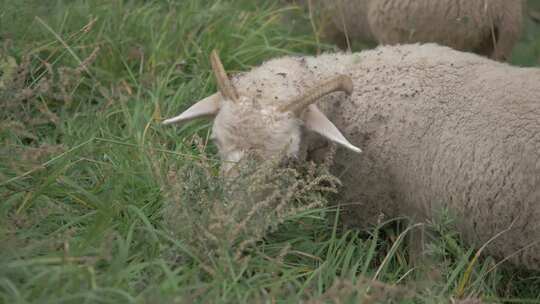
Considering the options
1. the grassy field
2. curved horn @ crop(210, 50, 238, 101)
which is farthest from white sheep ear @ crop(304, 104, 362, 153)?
curved horn @ crop(210, 50, 238, 101)

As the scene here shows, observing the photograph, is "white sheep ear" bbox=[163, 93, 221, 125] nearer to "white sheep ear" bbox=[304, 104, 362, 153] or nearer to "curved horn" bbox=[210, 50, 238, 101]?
"curved horn" bbox=[210, 50, 238, 101]

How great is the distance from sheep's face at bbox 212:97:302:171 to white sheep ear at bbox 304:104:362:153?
6cm

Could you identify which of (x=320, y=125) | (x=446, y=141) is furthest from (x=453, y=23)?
(x=320, y=125)

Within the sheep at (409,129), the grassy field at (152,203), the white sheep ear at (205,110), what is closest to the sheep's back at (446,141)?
the sheep at (409,129)

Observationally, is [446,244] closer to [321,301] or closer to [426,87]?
[426,87]

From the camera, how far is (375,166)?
388 cm

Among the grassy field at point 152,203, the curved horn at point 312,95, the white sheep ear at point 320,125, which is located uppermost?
the curved horn at point 312,95

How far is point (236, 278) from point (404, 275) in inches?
33.3

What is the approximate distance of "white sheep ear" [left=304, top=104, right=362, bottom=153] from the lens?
3.64 meters

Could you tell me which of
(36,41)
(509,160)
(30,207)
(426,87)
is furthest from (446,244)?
(36,41)

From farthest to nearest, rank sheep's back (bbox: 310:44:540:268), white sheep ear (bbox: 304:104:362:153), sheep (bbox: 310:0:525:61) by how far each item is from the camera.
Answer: sheep (bbox: 310:0:525:61), white sheep ear (bbox: 304:104:362:153), sheep's back (bbox: 310:44:540:268)

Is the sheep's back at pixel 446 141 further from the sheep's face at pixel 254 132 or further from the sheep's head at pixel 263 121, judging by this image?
the sheep's face at pixel 254 132

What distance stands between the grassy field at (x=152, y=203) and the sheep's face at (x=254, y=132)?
132 millimetres

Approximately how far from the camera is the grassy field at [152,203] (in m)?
2.94
